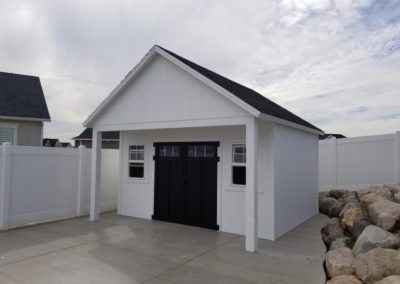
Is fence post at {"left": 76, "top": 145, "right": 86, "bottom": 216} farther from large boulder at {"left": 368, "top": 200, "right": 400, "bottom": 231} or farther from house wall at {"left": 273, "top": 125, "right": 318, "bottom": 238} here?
large boulder at {"left": 368, "top": 200, "right": 400, "bottom": 231}

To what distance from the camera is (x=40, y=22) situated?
9.11m

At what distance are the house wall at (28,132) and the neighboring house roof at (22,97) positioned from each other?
45 centimetres

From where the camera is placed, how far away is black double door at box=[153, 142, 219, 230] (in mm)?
8156

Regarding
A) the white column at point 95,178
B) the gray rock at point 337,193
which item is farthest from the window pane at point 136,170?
the gray rock at point 337,193

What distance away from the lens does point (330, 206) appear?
10180 millimetres

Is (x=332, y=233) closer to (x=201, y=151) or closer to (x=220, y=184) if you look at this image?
(x=220, y=184)

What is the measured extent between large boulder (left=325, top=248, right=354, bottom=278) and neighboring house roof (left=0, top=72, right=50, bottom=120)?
42.4 feet

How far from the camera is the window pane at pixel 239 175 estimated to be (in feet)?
25.3

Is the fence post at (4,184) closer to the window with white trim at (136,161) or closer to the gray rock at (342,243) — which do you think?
the window with white trim at (136,161)

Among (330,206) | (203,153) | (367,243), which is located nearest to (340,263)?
(367,243)

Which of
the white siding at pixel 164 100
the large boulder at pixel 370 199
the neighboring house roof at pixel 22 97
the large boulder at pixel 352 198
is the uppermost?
the neighboring house roof at pixel 22 97

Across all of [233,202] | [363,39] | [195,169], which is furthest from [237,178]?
[363,39]

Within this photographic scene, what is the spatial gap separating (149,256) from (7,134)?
35.3 ft

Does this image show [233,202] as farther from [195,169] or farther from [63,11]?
[63,11]
